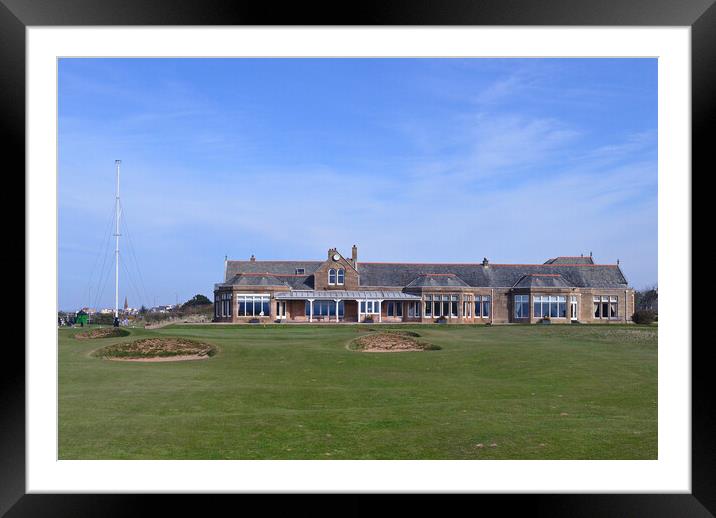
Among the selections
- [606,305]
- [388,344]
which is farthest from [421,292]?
[388,344]

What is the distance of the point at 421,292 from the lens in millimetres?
25578

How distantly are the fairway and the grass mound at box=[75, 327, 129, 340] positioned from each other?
1330mm

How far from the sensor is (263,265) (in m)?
26.7

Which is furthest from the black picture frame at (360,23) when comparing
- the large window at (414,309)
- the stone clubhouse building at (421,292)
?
the large window at (414,309)

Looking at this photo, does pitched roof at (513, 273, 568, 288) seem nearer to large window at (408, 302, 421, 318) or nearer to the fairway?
large window at (408, 302, 421, 318)

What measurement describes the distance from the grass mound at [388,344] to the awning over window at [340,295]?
36.7ft

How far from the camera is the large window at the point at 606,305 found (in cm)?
2697

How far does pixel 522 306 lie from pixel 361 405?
2062 cm

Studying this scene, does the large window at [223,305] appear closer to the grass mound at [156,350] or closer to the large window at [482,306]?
the large window at [482,306]

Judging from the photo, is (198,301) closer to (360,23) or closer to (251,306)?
(251,306)

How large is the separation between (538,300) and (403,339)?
1443cm

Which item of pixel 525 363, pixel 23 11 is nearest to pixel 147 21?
pixel 23 11

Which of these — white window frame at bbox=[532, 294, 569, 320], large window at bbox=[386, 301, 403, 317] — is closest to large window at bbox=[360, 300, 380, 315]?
large window at bbox=[386, 301, 403, 317]

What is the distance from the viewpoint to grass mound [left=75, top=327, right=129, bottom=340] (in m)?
13.6
